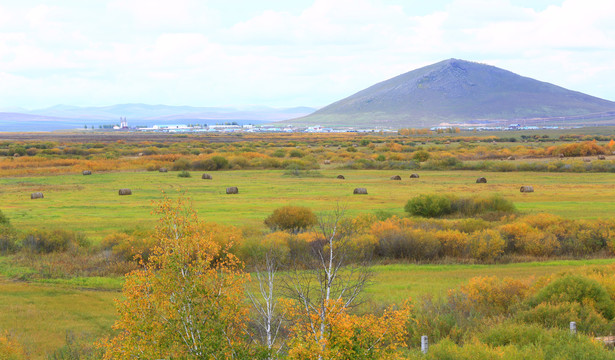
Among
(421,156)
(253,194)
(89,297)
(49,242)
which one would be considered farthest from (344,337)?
(421,156)

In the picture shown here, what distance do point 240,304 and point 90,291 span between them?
10019mm

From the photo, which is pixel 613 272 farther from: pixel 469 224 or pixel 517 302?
A: pixel 469 224

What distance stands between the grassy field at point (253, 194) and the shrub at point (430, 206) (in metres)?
0.80

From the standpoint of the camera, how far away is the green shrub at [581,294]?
43.5 ft

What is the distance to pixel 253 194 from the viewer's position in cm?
3791

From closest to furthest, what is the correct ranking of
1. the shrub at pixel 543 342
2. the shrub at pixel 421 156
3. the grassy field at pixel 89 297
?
1. the shrub at pixel 543 342
2. the grassy field at pixel 89 297
3. the shrub at pixel 421 156

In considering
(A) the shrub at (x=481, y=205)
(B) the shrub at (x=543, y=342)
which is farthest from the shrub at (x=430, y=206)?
(B) the shrub at (x=543, y=342)

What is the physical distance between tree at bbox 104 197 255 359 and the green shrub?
873 centimetres

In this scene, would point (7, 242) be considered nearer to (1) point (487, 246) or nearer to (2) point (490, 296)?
(2) point (490, 296)

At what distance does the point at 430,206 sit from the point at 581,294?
1584 centimetres

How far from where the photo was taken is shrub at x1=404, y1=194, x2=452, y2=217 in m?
29.2

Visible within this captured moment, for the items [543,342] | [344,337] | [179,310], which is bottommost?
[543,342]

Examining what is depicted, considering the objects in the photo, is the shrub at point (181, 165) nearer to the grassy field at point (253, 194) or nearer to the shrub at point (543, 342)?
the grassy field at point (253, 194)

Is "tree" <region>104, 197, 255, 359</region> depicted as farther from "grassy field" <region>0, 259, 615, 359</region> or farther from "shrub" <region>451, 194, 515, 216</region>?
"shrub" <region>451, 194, 515, 216</region>
